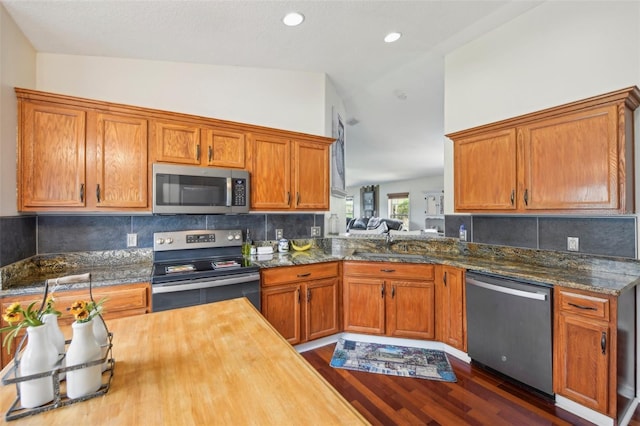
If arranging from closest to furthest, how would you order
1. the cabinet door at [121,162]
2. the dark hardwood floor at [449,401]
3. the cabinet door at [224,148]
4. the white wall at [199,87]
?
1. the dark hardwood floor at [449,401]
2. the cabinet door at [121,162]
3. the white wall at [199,87]
4. the cabinet door at [224,148]

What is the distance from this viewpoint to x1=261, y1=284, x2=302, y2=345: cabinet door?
2.46 metres

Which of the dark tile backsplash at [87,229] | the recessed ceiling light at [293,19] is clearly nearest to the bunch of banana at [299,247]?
the dark tile backsplash at [87,229]

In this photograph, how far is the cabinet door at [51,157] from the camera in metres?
1.96

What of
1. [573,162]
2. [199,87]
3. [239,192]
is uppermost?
[199,87]

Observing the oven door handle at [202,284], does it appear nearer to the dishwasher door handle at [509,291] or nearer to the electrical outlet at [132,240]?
the electrical outlet at [132,240]

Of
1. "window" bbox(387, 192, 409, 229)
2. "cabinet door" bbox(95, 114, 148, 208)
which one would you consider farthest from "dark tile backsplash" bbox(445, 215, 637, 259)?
"window" bbox(387, 192, 409, 229)

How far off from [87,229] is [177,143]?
1052 millimetres

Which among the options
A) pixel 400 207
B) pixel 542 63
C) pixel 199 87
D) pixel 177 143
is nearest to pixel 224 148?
pixel 177 143

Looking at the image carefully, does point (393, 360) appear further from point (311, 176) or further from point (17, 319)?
point (17, 319)

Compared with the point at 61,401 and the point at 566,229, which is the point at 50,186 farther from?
the point at 566,229

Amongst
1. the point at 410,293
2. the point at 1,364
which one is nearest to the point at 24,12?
→ the point at 1,364

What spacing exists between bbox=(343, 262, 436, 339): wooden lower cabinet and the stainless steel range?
97 centimetres

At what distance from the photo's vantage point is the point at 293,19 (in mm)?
2285

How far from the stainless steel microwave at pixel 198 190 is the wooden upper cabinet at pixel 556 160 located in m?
2.14
